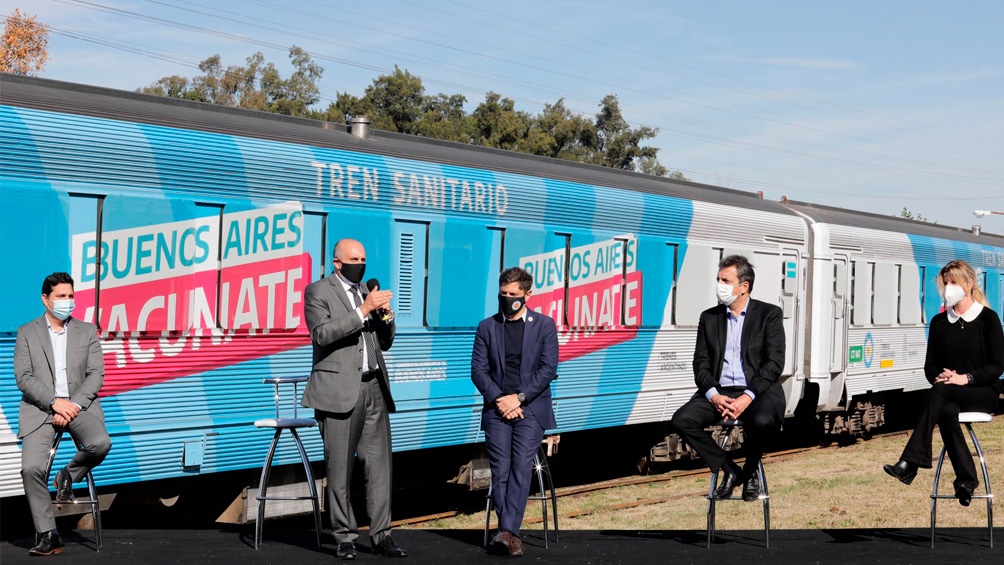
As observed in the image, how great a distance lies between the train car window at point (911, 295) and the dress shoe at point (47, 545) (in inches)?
619

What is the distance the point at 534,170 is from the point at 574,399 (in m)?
2.35

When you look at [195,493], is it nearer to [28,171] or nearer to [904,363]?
[28,171]

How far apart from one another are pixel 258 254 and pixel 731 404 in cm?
381

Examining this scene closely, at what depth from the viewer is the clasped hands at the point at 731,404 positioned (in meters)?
7.80

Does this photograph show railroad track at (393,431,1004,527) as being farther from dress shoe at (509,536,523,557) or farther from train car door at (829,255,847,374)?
dress shoe at (509,536,523,557)

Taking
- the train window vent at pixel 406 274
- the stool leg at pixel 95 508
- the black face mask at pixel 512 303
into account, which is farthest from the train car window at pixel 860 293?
the stool leg at pixel 95 508

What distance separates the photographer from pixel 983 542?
8195 mm

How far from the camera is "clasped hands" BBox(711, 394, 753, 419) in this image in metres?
7.80

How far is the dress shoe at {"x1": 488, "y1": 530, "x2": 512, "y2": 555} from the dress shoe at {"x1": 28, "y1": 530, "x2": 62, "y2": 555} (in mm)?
2473

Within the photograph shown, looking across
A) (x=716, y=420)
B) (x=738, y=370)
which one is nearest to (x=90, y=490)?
(x=716, y=420)

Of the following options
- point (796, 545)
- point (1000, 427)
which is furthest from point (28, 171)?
point (1000, 427)

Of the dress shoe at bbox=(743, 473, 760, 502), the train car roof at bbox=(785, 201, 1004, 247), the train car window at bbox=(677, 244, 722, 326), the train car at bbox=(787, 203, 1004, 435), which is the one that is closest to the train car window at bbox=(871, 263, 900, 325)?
the train car at bbox=(787, 203, 1004, 435)

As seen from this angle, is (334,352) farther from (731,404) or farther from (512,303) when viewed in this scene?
(731,404)

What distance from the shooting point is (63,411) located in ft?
23.2
